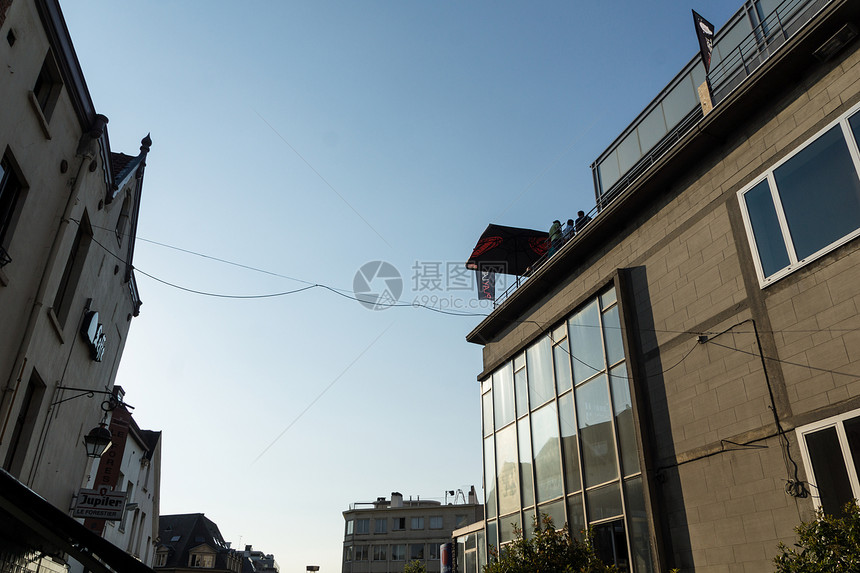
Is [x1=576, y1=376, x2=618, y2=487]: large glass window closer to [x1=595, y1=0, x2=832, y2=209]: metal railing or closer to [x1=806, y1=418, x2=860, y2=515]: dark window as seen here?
[x1=806, y1=418, x2=860, y2=515]: dark window

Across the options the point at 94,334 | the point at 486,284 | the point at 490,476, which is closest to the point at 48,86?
the point at 94,334

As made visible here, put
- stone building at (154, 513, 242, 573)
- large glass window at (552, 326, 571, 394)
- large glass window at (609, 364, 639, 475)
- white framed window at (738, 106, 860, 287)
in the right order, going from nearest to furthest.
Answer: white framed window at (738, 106, 860, 287)
large glass window at (609, 364, 639, 475)
large glass window at (552, 326, 571, 394)
stone building at (154, 513, 242, 573)

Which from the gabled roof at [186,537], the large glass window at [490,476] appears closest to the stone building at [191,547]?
the gabled roof at [186,537]

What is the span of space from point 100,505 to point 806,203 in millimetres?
16003

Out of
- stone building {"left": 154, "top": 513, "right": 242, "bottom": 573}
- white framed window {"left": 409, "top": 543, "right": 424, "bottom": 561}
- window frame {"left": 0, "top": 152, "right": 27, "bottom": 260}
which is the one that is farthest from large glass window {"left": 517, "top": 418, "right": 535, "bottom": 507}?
white framed window {"left": 409, "top": 543, "right": 424, "bottom": 561}

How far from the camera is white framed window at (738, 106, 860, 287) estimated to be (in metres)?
10.0

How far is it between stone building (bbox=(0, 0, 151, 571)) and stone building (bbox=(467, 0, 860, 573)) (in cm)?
1082

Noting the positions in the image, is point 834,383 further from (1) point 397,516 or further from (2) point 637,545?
(1) point 397,516

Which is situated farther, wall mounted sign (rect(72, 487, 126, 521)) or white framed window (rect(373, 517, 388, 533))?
white framed window (rect(373, 517, 388, 533))

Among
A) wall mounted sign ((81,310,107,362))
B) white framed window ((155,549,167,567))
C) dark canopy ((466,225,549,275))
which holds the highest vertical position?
dark canopy ((466,225,549,275))

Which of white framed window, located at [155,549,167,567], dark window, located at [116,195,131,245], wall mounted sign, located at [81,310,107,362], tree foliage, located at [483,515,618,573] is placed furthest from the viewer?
white framed window, located at [155,549,167,567]

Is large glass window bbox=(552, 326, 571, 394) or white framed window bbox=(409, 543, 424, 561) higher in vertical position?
large glass window bbox=(552, 326, 571, 394)

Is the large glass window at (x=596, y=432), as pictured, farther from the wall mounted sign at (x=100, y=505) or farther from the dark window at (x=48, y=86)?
the dark window at (x=48, y=86)

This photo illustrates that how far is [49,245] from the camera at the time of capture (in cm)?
1148
